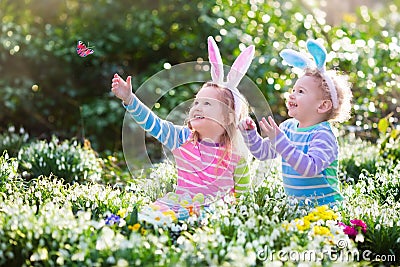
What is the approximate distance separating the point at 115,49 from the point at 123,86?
3492 millimetres

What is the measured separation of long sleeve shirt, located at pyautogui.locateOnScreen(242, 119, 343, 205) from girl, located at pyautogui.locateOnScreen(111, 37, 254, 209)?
0.18 m

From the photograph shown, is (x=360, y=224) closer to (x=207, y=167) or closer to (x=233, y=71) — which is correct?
(x=207, y=167)

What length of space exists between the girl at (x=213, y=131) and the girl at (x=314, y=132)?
181 mm

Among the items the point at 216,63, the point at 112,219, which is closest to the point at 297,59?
the point at 216,63

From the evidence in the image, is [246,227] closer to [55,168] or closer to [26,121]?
[55,168]

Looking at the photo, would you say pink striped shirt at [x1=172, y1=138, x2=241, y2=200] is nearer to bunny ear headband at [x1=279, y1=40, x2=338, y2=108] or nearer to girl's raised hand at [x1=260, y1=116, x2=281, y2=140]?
girl's raised hand at [x1=260, y1=116, x2=281, y2=140]

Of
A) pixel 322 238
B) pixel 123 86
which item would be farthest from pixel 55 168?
pixel 322 238

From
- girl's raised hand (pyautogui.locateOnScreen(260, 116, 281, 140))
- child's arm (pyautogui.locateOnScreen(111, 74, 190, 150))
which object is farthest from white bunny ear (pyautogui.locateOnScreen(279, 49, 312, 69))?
child's arm (pyautogui.locateOnScreen(111, 74, 190, 150))

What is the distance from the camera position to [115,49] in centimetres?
683

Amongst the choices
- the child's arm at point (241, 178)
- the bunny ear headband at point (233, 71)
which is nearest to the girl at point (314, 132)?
the child's arm at point (241, 178)

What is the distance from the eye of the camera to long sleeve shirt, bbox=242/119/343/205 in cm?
333

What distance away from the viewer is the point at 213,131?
140 inches

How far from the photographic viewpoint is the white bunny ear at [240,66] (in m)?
3.46

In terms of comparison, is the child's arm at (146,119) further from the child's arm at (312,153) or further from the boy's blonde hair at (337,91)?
the boy's blonde hair at (337,91)
